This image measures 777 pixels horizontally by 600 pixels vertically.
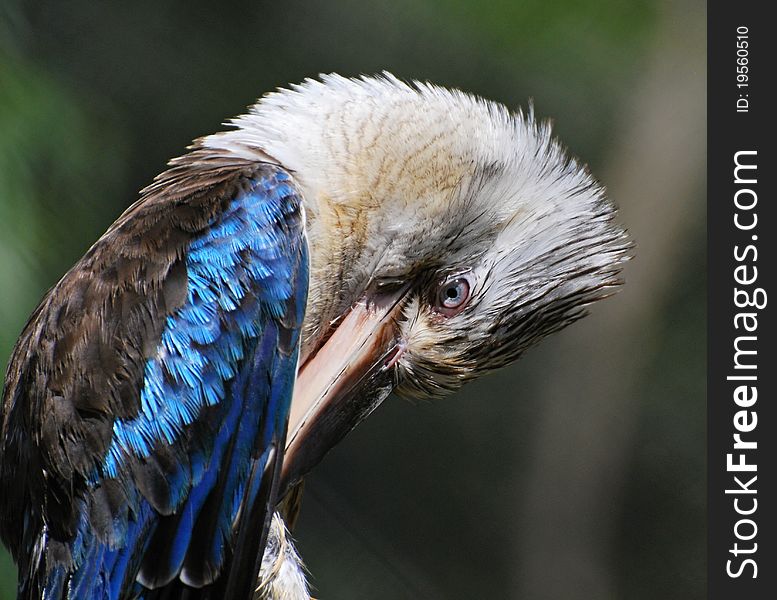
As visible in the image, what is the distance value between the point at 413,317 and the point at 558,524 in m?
3.33

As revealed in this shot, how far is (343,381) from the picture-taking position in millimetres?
2023

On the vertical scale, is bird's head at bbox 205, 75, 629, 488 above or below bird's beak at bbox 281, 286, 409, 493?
above

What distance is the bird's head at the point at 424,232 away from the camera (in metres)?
2.07

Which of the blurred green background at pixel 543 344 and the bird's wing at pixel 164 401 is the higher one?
the blurred green background at pixel 543 344

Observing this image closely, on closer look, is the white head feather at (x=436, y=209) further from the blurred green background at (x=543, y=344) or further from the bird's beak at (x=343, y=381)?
the blurred green background at (x=543, y=344)

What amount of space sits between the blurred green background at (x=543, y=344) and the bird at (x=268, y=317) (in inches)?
77.8

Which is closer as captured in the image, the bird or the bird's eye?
the bird

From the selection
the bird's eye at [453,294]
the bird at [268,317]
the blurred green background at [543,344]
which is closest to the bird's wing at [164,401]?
the bird at [268,317]

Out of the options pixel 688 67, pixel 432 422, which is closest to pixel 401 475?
pixel 432 422

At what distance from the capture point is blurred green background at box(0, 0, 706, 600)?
4469 mm

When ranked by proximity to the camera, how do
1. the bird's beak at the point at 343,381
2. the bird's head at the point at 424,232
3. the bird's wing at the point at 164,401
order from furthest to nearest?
the bird's head at the point at 424,232, the bird's beak at the point at 343,381, the bird's wing at the point at 164,401

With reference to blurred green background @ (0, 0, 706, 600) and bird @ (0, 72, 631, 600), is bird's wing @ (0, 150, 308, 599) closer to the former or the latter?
bird @ (0, 72, 631, 600)

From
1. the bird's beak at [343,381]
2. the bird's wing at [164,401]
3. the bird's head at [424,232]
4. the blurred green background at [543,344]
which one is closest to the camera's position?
the bird's wing at [164,401]

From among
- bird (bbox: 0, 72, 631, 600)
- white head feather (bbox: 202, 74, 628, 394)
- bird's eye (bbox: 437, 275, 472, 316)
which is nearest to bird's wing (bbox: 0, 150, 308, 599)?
bird (bbox: 0, 72, 631, 600)
